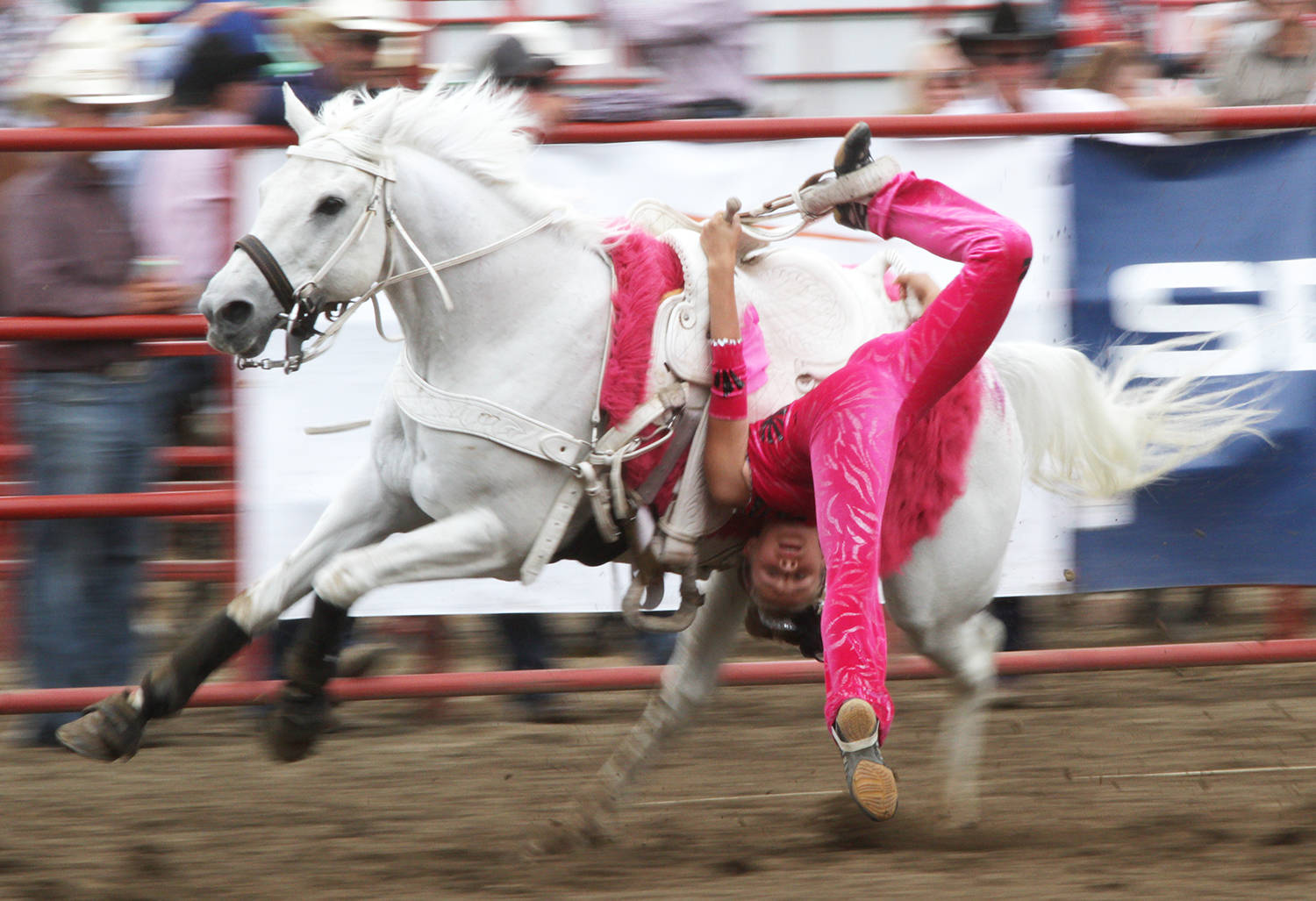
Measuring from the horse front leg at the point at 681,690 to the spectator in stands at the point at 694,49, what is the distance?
2035mm

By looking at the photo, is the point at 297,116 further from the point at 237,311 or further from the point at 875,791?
the point at 875,791

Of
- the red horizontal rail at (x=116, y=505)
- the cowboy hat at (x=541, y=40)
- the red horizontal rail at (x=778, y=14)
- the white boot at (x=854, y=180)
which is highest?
the red horizontal rail at (x=778, y=14)

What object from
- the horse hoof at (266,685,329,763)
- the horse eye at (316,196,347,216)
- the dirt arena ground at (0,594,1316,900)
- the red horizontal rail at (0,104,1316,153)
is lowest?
the dirt arena ground at (0,594,1316,900)

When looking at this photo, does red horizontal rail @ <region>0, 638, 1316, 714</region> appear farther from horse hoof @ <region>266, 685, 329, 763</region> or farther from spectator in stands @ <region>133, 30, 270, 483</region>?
spectator in stands @ <region>133, 30, 270, 483</region>

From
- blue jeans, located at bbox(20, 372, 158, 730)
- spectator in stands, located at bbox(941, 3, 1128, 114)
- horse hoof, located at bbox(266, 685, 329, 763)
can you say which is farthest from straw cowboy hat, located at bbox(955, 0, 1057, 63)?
horse hoof, located at bbox(266, 685, 329, 763)

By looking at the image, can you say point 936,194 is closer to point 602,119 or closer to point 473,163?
point 473,163

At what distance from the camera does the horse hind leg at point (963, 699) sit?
3355 mm

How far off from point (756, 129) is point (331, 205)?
1.33m

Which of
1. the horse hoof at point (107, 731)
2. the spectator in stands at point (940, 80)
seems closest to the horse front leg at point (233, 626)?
the horse hoof at point (107, 731)

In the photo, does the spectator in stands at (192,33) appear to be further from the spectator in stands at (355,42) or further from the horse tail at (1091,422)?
the horse tail at (1091,422)

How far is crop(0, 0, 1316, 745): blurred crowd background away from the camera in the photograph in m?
3.71

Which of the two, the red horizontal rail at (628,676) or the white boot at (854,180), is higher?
the white boot at (854,180)

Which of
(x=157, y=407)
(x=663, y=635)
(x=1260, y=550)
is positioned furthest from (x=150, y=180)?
(x=1260, y=550)

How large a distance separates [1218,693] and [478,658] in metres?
2.30
